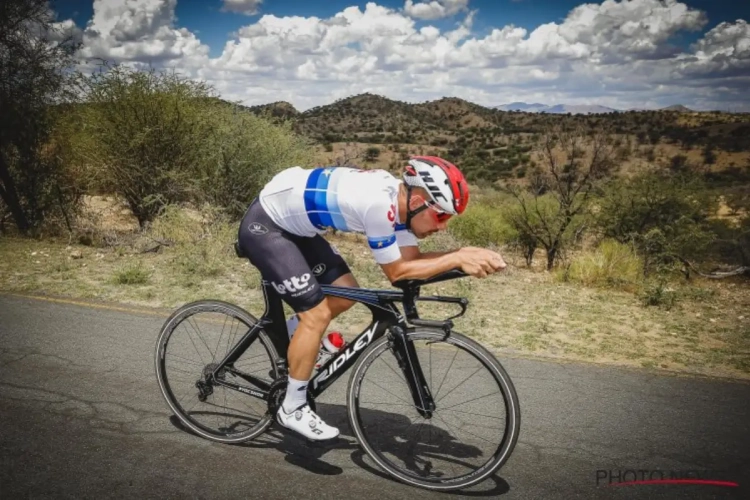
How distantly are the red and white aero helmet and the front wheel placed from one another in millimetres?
765

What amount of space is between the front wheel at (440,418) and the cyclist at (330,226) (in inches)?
15.2

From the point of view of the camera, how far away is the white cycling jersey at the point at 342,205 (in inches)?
104

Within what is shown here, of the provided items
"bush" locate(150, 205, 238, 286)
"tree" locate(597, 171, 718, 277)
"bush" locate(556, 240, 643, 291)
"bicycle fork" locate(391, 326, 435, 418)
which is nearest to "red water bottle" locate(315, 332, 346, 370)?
"bicycle fork" locate(391, 326, 435, 418)

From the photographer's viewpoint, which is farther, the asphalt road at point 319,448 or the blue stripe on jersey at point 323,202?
the asphalt road at point 319,448

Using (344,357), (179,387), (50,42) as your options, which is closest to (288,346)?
(344,357)

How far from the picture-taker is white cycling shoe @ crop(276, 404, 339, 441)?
3.06 meters

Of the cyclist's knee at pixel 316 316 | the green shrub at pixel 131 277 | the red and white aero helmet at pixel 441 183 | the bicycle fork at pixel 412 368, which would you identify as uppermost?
the red and white aero helmet at pixel 441 183

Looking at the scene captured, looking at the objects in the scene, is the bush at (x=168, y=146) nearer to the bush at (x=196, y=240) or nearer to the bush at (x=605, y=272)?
the bush at (x=196, y=240)

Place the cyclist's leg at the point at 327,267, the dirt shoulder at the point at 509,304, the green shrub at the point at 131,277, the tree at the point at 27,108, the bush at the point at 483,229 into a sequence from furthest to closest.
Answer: the bush at the point at 483,229 < the tree at the point at 27,108 < the green shrub at the point at 131,277 < the dirt shoulder at the point at 509,304 < the cyclist's leg at the point at 327,267

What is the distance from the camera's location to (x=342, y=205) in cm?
278

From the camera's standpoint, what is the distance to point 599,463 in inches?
131

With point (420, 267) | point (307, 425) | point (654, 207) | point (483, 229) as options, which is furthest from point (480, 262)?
point (654, 207)

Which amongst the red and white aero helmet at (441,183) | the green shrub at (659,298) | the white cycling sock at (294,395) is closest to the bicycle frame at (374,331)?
the white cycling sock at (294,395)

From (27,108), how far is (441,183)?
45.7ft
